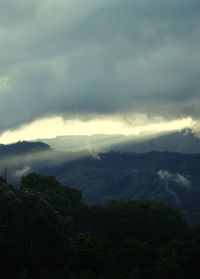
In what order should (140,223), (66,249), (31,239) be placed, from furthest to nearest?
(140,223), (66,249), (31,239)

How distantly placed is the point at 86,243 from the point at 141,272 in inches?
552

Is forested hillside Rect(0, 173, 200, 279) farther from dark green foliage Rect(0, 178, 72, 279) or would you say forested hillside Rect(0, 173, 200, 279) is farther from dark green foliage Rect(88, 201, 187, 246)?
dark green foliage Rect(88, 201, 187, 246)

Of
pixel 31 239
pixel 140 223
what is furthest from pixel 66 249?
pixel 140 223

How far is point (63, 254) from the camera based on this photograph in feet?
205

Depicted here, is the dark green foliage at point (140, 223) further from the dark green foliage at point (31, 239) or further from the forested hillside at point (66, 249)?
the dark green foliage at point (31, 239)

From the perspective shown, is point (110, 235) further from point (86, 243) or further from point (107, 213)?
point (86, 243)

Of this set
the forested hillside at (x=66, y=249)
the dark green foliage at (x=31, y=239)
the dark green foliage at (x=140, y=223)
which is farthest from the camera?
the dark green foliage at (x=140, y=223)

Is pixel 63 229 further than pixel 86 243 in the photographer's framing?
No

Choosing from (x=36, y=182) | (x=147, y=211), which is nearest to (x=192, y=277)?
(x=147, y=211)

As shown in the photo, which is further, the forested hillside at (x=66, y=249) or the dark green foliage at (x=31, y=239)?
the forested hillside at (x=66, y=249)

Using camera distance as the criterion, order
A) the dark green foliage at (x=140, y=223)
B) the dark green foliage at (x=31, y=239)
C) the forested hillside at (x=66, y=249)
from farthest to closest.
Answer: the dark green foliage at (x=140, y=223) → the forested hillside at (x=66, y=249) → the dark green foliage at (x=31, y=239)

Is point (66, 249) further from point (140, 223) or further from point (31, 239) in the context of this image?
point (140, 223)

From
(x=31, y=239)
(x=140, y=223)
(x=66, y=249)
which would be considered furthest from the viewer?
(x=140, y=223)

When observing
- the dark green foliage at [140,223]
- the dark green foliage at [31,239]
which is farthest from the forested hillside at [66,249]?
the dark green foliage at [140,223]
